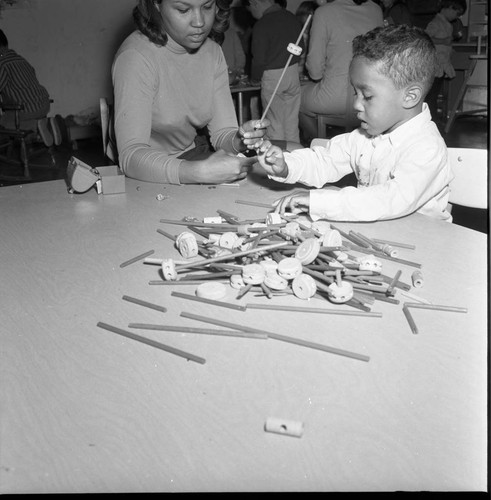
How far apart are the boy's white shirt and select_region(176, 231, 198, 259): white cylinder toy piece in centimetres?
34

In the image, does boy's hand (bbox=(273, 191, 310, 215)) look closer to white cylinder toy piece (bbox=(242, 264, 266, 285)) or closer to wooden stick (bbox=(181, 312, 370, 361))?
white cylinder toy piece (bbox=(242, 264, 266, 285))

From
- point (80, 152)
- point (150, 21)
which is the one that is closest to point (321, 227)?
point (150, 21)

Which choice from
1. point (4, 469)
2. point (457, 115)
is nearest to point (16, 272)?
point (4, 469)

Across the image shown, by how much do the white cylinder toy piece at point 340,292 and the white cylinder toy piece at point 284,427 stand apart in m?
0.33

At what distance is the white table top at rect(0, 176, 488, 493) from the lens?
2.28 ft

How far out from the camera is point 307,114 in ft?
14.9

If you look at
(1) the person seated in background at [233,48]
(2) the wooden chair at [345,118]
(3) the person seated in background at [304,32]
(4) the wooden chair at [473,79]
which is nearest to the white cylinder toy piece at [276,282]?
(2) the wooden chair at [345,118]

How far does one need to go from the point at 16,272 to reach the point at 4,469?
60cm

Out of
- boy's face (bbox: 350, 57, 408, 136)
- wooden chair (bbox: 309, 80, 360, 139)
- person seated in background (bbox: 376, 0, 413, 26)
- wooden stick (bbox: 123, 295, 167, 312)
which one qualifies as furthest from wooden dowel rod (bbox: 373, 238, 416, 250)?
person seated in background (bbox: 376, 0, 413, 26)

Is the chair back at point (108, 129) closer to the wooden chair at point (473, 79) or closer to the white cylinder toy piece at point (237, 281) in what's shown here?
the white cylinder toy piece at point (237, 281)

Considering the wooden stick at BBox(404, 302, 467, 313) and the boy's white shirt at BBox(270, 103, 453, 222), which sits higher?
the boy's white shirt at BBox(270, 103, 453, 222)

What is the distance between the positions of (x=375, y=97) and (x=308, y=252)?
26.3 inches

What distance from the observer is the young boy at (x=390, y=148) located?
1461mm
